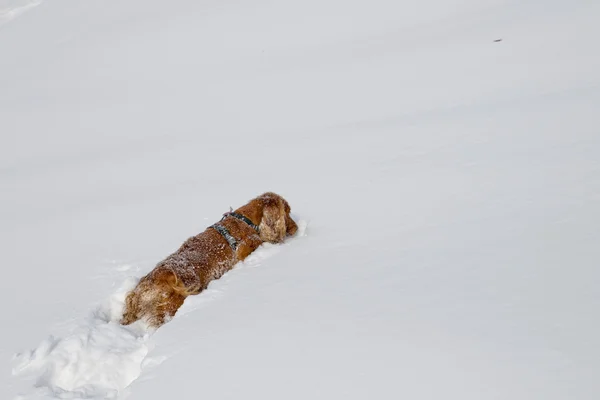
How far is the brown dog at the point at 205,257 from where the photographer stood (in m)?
4.90

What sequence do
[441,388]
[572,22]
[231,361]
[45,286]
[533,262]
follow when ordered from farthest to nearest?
[572,22] → [45,286] → [533,262] → [231,361] → [441,388]

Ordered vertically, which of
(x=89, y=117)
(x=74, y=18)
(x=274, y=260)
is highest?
(x=74, y=18)

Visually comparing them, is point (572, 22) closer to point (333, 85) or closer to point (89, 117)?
point (333, 85)

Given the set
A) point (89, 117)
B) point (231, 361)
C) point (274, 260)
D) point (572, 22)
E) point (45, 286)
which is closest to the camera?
point (231, 361)

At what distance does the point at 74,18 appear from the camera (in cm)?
2023

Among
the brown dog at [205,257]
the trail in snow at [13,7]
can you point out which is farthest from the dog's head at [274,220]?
the trail in snow at [13,7]

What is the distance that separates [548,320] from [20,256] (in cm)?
571

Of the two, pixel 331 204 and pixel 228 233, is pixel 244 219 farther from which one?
pixel 331 204

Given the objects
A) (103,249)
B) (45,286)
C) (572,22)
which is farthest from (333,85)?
(45,286)

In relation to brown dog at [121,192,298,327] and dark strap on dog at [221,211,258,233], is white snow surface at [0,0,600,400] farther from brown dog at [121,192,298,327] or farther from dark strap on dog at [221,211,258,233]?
dark strap on dog at [221,211,258,233]

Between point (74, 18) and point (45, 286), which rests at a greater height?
point (74, 18)

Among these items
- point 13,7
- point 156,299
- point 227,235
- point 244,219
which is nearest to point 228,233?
point 227,235

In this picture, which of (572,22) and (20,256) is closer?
(20,256)

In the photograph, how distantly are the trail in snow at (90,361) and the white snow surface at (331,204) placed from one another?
2cm
